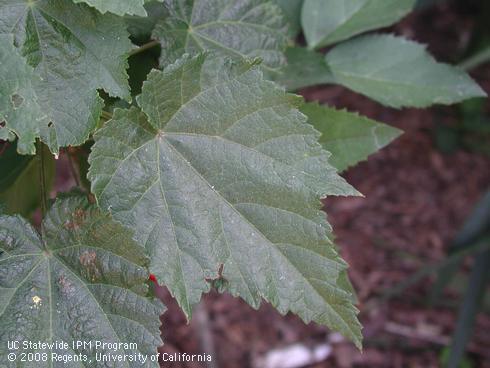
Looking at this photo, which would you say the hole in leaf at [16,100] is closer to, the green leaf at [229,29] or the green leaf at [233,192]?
the green leaf at [233,192]

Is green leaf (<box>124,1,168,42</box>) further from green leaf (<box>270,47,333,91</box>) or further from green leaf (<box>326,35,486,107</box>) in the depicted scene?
green leaf (<box>326,35,486,107</box>)

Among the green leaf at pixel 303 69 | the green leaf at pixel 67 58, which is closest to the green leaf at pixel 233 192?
the green leaf at pixel 67 58

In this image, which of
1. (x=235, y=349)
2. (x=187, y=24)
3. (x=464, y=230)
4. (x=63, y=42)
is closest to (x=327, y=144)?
(x=187, y=24)

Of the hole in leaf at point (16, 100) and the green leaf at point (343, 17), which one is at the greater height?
the green leaf at point (343, 17)

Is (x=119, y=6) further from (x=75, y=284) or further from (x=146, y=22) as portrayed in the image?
(x=75, y=284)

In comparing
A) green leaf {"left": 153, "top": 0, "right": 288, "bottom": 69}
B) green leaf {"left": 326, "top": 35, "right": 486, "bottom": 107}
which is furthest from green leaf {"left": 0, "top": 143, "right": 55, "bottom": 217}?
green leaf {"left": 326, "top": 35, "right": 486, "bottom": 107}

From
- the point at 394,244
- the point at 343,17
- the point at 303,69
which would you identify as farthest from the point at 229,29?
the point at 394,244

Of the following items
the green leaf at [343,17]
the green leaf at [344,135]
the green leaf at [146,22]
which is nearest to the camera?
the green leaf at [146,22]
